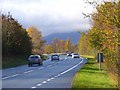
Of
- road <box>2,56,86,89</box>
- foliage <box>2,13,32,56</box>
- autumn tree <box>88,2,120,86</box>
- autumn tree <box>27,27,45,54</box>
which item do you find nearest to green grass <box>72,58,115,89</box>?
road <box>2,56,86,89</box>

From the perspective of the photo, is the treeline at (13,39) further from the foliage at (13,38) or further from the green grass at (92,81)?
the green grass at (92,81)

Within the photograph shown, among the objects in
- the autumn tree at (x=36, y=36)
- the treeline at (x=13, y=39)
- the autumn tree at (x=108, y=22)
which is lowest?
the autumn tree at (x=108, y=22)

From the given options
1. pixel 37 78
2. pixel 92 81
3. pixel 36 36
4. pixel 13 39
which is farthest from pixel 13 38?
pixel 36 36

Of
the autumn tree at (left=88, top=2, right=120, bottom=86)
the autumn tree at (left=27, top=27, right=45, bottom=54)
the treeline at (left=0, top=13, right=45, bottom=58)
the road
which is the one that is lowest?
the road

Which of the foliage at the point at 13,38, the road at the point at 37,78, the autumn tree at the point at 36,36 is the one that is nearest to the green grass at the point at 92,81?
the road at the point at 37,78

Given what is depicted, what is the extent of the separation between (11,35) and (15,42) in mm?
2371

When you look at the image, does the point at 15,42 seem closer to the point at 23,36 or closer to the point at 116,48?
the point at 23,36

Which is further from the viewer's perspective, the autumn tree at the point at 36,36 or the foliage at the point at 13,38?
the autumn tree at the point at 36,36

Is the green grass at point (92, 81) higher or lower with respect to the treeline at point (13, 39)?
lower

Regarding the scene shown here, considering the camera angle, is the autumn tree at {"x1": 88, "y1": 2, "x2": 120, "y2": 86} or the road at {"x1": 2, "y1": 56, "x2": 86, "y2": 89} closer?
the autumn tree at {"x1": 88, "y1": 2, "x2": 120, "y2": 86}

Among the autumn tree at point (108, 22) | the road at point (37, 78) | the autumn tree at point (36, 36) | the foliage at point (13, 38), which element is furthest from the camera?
the autumn tree at point (36, 36)

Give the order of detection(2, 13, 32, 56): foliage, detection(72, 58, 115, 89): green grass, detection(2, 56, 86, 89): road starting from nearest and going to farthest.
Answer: detection(72, 58, 115, 89): green grass < detection(2, 56, 86, 89): road < detection(2, 13, 32, 56): foliage

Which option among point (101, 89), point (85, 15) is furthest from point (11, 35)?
point (85, 15)

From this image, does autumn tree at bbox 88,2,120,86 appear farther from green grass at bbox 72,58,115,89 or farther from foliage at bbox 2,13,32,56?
foliage at bbox 2,13,32,56
